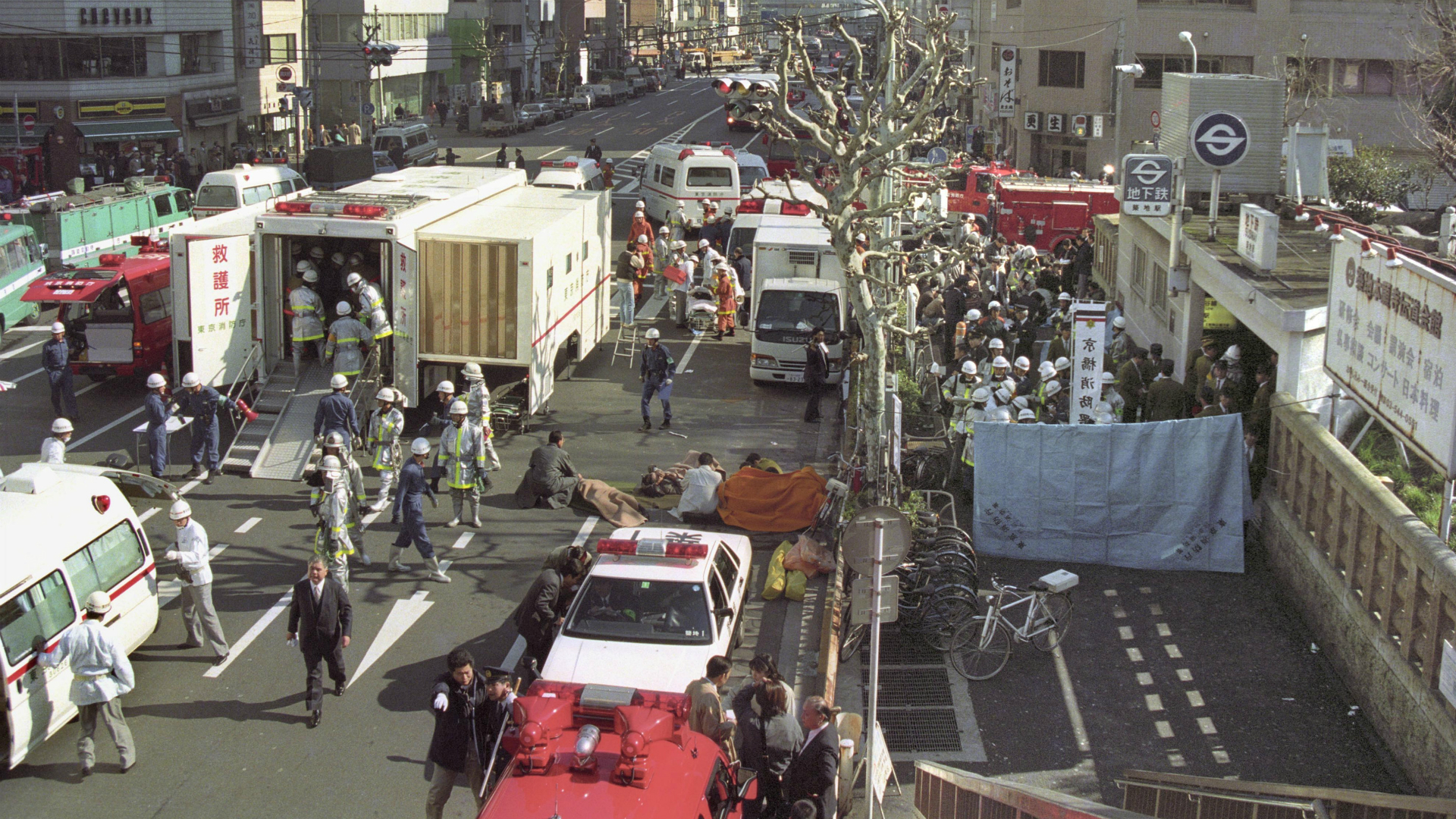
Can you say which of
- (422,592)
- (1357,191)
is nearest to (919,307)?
(1357,191)

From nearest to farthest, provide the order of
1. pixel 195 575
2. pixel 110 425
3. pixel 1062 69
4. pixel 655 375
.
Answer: pixel 195 575 → pixel 110 425 → pixel 655 375 → pixel 1062 69

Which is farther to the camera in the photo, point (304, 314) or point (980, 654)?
point (304, 314)

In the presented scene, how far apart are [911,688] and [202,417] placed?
10118mm

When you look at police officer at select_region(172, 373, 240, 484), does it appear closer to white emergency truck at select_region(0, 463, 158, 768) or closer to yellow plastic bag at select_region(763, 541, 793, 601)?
white emergency truck at select_region(0, 463, 158, 768)

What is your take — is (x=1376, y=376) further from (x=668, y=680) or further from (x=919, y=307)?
(x=919, y=307)

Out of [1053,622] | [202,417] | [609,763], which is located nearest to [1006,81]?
[202,417]

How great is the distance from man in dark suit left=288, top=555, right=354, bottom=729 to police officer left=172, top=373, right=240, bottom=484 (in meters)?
6.76

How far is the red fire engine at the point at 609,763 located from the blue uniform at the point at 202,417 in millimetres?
10011

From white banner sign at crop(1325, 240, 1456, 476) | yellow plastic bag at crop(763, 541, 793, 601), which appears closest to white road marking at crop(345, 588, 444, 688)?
yellow plastic bag at crop(763, 541, 793, 601)

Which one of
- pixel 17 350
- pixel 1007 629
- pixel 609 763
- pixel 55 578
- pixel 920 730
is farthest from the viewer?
pixel 17 350

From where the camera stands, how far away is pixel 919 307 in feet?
87.9

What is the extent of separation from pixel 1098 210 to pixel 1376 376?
2103 centimetres

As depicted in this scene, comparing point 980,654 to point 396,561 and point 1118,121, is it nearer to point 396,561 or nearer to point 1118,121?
point 396,561

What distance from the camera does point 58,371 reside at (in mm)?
19219
